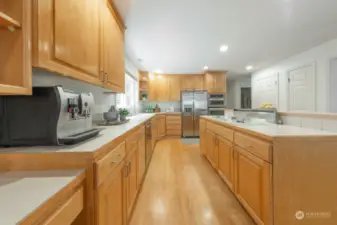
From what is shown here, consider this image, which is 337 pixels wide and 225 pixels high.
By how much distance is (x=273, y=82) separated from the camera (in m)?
5.70

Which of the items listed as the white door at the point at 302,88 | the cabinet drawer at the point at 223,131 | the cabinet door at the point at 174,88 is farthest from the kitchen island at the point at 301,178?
the cabinet door at the point at 174,88

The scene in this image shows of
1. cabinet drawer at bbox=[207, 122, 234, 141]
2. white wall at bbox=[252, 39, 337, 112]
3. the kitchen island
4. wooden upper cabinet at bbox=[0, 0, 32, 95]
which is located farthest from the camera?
white wall at bbox=[252, 39, 337, 112]

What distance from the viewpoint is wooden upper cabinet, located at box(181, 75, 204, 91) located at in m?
7.11

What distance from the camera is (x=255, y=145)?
5.21ft

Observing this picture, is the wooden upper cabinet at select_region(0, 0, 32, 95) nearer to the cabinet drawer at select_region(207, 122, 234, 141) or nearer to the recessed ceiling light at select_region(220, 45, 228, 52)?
the cabinet drawer at select_region(207, 122, 234, 141)

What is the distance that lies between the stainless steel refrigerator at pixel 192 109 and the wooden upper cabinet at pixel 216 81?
33 cm

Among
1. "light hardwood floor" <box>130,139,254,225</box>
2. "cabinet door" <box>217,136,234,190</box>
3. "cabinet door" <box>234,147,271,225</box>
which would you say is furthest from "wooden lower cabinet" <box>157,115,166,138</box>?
"cabinet door" <box>234,147,271,225</box>

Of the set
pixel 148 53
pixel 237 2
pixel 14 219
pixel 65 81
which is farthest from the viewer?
pixel 148 53

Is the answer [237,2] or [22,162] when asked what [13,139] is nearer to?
[22,162]

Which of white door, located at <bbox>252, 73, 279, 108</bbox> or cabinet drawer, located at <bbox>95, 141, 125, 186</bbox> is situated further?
white door, located at <bbox>252, 73, 279, 108</bbox>

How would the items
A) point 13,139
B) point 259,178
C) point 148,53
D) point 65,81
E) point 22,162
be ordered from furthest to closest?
point 148,53 → point 65,81 → point 259,178 → point 13,139 → point 22,162

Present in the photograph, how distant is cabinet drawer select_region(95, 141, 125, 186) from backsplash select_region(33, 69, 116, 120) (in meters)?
0.76

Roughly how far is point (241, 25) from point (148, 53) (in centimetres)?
215

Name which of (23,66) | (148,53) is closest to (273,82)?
(148,53)
